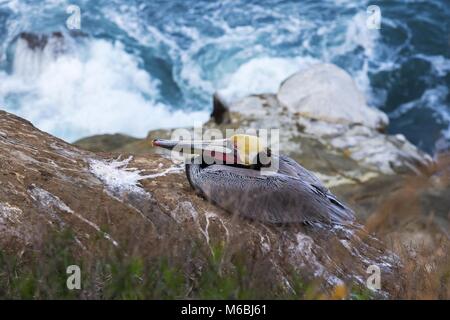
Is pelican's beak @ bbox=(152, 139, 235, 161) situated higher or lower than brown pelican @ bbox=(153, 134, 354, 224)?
higher

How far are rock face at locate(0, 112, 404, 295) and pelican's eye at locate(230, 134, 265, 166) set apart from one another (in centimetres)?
48

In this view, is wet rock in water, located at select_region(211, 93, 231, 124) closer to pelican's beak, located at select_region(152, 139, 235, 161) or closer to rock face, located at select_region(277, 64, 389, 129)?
rock face, located at select_region(277, 64, 389, 129)

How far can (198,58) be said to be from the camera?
A: 1895cm

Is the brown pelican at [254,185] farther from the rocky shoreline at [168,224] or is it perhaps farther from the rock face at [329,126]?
the rock face at [329,126]

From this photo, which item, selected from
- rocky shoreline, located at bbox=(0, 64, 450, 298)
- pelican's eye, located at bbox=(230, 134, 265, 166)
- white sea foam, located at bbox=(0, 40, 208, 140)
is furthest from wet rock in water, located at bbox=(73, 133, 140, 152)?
pelican's eye, located at bbox=(230, 134, 265, 166)

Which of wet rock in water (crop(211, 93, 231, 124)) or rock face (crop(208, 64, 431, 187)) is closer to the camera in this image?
rock face (crop(208, 64, 431, 187))

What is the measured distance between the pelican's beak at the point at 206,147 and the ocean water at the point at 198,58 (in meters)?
9.17

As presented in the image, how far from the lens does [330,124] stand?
47.6ft

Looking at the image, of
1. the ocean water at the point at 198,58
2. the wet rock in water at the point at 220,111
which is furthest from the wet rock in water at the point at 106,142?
the wet rock in water at the point at 220,111

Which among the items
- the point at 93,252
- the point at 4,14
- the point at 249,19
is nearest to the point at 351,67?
the point at 249,19

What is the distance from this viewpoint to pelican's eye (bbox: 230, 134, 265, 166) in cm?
604

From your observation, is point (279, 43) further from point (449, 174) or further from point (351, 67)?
point (449, 174)

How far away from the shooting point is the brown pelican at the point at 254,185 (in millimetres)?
5699

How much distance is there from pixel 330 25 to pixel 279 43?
1.58 m
